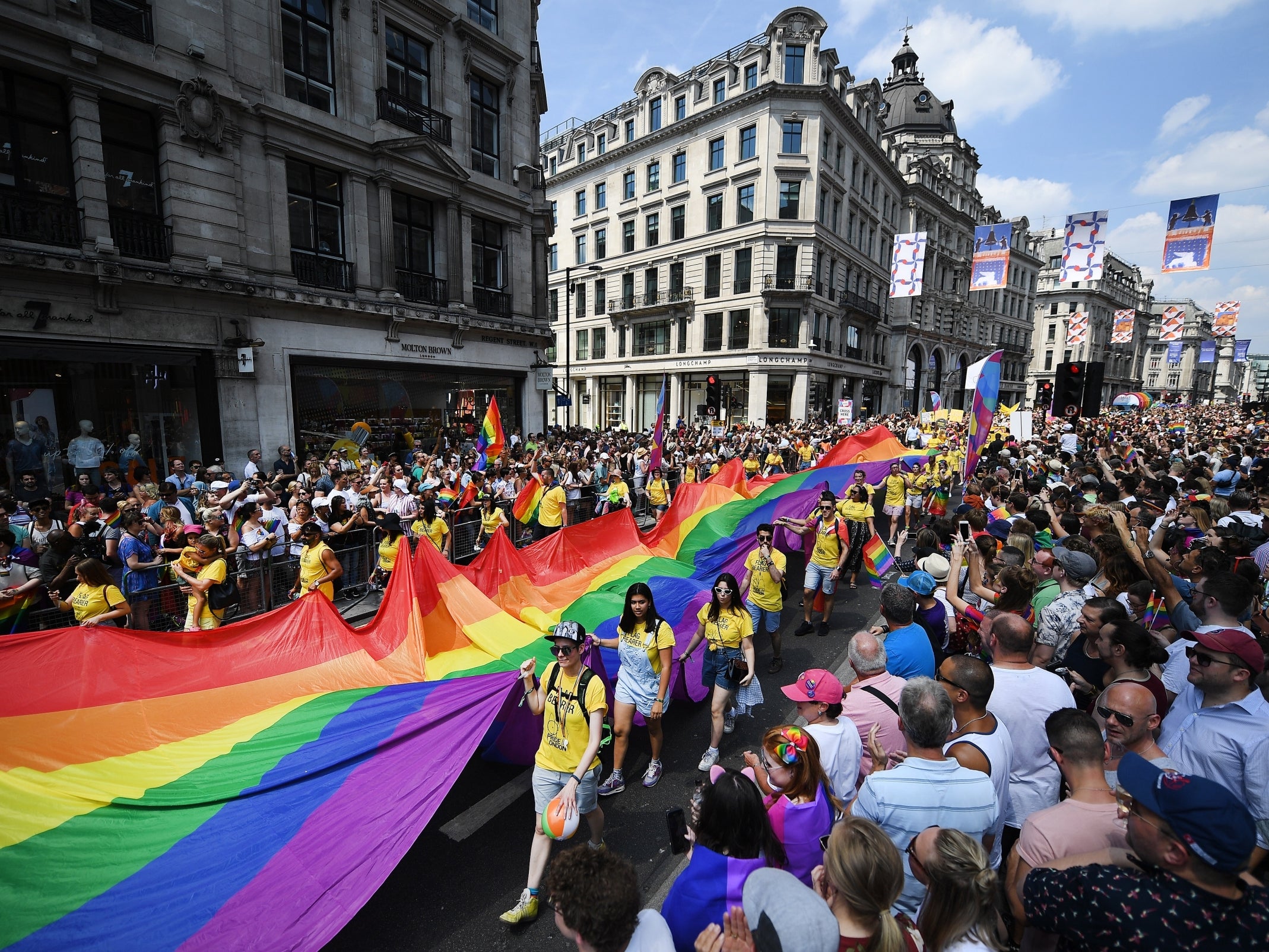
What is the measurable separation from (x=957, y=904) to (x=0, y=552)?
28.8 ft

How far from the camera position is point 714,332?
126 ft

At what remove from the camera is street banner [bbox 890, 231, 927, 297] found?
28594 mm

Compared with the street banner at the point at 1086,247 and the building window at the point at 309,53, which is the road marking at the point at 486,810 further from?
the street banner at the point at 1086,247

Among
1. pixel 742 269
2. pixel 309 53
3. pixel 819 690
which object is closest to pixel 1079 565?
pixel 819 690

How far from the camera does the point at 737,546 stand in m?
8.70

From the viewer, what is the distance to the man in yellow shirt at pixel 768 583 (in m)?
6.65

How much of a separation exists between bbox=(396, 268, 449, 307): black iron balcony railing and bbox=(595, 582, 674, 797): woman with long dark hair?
16676 mm

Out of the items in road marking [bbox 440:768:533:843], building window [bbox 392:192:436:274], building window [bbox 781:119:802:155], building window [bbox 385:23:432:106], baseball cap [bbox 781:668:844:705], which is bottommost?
road marking [bbox 440:768:533:843]

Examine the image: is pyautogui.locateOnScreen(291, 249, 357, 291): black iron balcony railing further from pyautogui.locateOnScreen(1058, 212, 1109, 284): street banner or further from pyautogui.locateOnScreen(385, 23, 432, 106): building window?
pyautogui.locateOnScreen(1058, 212, 1109, 284): street banner

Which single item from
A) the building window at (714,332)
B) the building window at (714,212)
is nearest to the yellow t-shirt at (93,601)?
the building window at (714,332)

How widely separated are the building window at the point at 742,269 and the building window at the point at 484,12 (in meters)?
20.1

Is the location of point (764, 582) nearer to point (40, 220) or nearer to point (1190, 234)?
point (40, 220)

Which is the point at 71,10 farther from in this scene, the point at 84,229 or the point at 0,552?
the point at 0,552

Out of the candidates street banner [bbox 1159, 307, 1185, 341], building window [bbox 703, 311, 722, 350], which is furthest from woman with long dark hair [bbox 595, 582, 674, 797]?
building window [bbox 703, 311, 722, 350]
